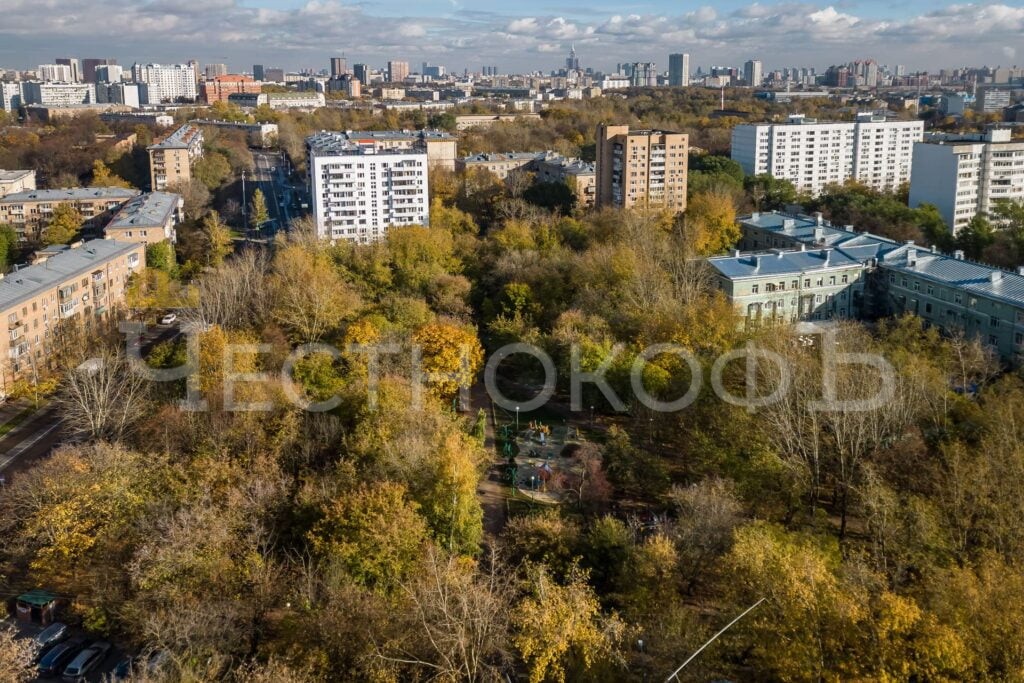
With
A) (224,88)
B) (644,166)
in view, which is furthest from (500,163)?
(224,88)

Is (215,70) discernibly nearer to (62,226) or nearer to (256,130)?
(256,130)

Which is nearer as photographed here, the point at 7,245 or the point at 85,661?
the point at 85,661

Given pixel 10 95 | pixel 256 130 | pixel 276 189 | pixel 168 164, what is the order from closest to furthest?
1. pixel 168 164
2. pixel 276 189
3. pixel 256 130
4. pixel 10 95

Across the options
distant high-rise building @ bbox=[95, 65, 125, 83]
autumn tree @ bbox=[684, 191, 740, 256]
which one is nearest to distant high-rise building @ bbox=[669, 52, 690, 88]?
distant high-rise building @ bbox=[95, 65, 125, 83]

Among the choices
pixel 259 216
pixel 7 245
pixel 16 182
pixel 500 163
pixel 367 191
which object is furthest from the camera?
pixel 500 163

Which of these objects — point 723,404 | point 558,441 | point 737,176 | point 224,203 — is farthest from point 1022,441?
point 224,203

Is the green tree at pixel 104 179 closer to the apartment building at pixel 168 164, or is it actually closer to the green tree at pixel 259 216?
the apartment building at pixel 168 164

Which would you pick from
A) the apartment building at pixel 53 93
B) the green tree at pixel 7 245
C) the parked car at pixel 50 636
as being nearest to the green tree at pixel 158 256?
the green tree at pixel 7 245
